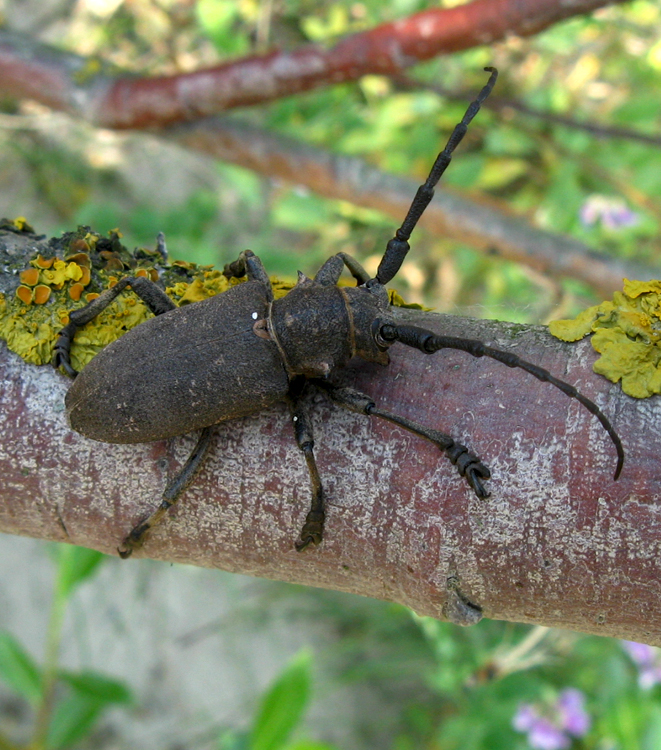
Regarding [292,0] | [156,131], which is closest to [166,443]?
[156,131]

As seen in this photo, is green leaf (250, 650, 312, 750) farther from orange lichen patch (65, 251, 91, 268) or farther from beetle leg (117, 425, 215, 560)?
orange lichen patch (65, 251, 91, 268)

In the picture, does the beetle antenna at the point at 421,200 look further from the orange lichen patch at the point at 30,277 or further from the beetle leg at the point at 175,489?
the orange lichen patch at the point at 30,277

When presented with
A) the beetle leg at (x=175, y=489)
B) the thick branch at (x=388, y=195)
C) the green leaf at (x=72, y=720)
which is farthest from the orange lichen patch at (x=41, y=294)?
the green leaf at (x=72, y=720)

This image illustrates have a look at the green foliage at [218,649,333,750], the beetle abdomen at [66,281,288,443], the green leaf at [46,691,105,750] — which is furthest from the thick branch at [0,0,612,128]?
the green leaf at [46,691,105,750]

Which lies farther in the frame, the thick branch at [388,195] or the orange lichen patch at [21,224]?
the thick branch at [388,195]

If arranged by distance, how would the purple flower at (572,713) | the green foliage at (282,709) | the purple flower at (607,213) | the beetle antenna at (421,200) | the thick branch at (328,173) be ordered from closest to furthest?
the beetle antenna at (421,200), the green foliage at (282,709), the purple flower at (572,713), the thick branch at (328,173), the purple flower at (607,213)

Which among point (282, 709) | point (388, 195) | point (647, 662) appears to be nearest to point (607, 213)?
point (388, 195)

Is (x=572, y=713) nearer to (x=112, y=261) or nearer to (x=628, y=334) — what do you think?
(x=628, y=334)
